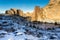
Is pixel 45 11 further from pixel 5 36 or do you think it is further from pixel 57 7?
pixel 5 36

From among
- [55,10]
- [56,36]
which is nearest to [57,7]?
[55,10]

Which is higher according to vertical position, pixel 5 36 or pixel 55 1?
pixel 55 1

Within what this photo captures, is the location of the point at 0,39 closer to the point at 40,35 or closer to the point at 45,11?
the point at 40,35

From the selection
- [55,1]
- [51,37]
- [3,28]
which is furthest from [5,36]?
[55,1]

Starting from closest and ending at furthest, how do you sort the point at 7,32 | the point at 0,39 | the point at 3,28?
the point at 0,39, the point at 7,32, the point at 3,28

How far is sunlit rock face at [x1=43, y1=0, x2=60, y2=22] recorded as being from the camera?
3739 inches

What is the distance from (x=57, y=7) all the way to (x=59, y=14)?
460cm

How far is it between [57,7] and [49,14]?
8.47 metres

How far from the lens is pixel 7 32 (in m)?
6.96

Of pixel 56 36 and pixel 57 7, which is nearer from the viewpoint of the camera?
pixel 56 36

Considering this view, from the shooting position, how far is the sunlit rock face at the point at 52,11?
94969 millimetres

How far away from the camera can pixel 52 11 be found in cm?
10012

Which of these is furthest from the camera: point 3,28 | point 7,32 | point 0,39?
point 3,28

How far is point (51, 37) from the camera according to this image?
276 inches
